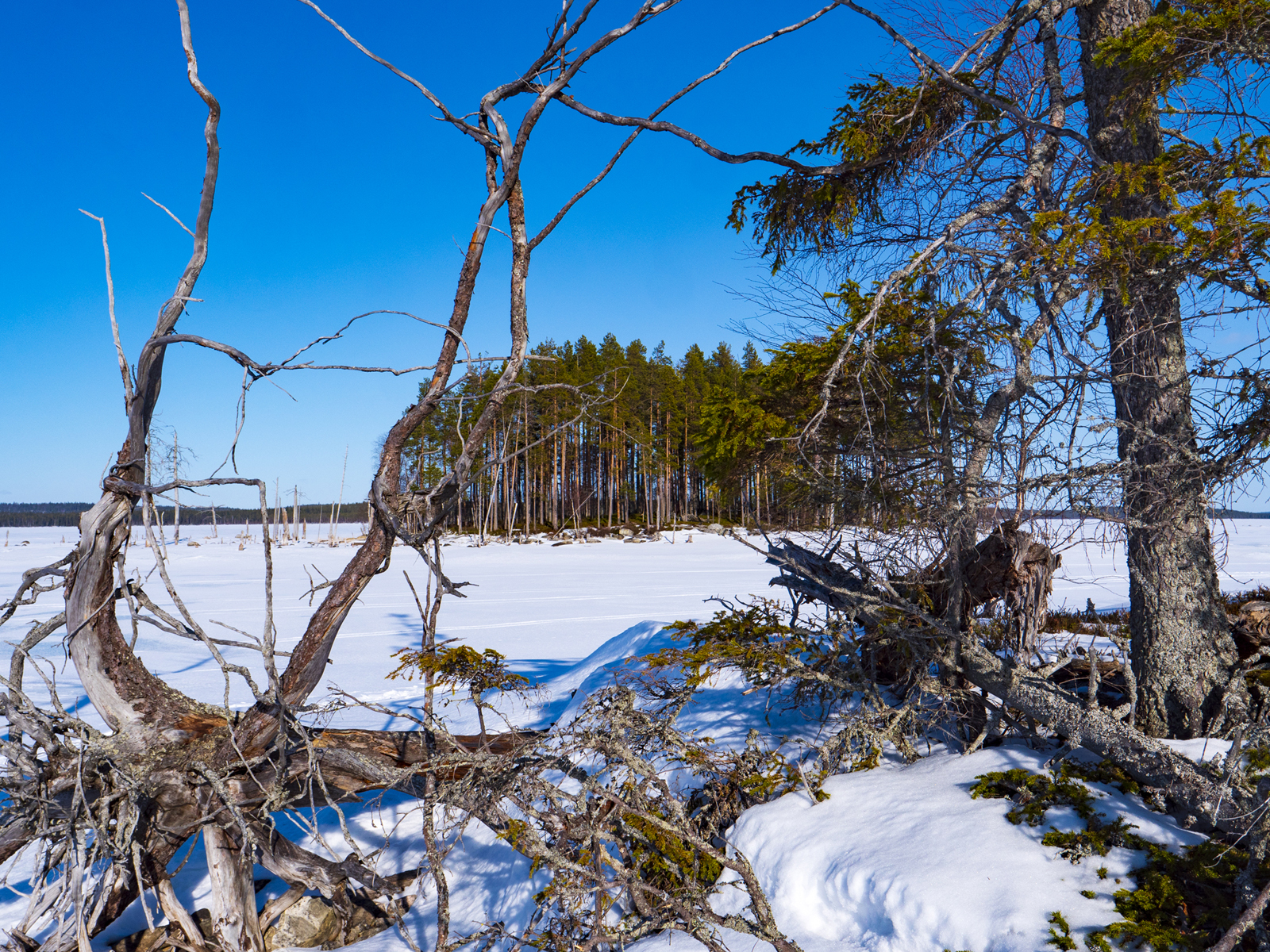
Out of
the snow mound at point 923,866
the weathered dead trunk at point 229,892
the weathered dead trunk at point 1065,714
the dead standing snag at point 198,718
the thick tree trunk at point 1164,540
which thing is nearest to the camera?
the snow mound at point 923,866

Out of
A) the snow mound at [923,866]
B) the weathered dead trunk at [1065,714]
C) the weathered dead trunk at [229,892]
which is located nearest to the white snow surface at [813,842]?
the snow mound at [923,866]

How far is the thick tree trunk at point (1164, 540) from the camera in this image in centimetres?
428

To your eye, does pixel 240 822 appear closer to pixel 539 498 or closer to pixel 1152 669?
pixel 1152 669

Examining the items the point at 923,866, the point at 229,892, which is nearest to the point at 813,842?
the point at 923,866

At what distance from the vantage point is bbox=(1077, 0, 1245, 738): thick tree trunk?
4.28 metres

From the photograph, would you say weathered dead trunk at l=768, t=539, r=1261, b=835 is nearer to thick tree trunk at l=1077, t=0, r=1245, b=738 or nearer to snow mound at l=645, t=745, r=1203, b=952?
snow mound at l=645, t=745, r=1203, b=952

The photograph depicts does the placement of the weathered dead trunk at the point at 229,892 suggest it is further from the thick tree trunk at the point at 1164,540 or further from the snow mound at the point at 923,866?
the thick tree trunk at the point at 1164,540

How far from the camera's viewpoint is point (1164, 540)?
4.45 m

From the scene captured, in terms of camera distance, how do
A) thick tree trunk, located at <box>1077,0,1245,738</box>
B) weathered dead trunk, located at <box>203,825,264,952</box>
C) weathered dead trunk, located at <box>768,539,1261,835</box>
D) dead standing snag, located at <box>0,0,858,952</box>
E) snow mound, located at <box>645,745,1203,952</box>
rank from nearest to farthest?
snow mound, located at <box>645,745,1203,952</box>
weathered dead trunk, located at <box>768,539,1261,835</box>
dead standing snag, located at <box>0,0,858,952</box>
thick tree trunk, located at <box>1077,0,1245,738</box>
weathered dead trunk, located at <box>203,825,264,952</box>

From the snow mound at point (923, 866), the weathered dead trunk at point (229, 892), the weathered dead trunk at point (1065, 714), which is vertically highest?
the weathered dead trunk at point (1065, 714)

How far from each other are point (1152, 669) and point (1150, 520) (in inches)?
38.0

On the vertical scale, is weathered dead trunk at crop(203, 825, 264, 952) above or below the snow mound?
below

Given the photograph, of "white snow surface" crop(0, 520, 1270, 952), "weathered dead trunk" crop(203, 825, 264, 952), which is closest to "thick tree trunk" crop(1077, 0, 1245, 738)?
"white snow surface" crop(0, 520, 1270, 952)

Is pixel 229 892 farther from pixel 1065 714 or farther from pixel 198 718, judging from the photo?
pixel 1065 714
